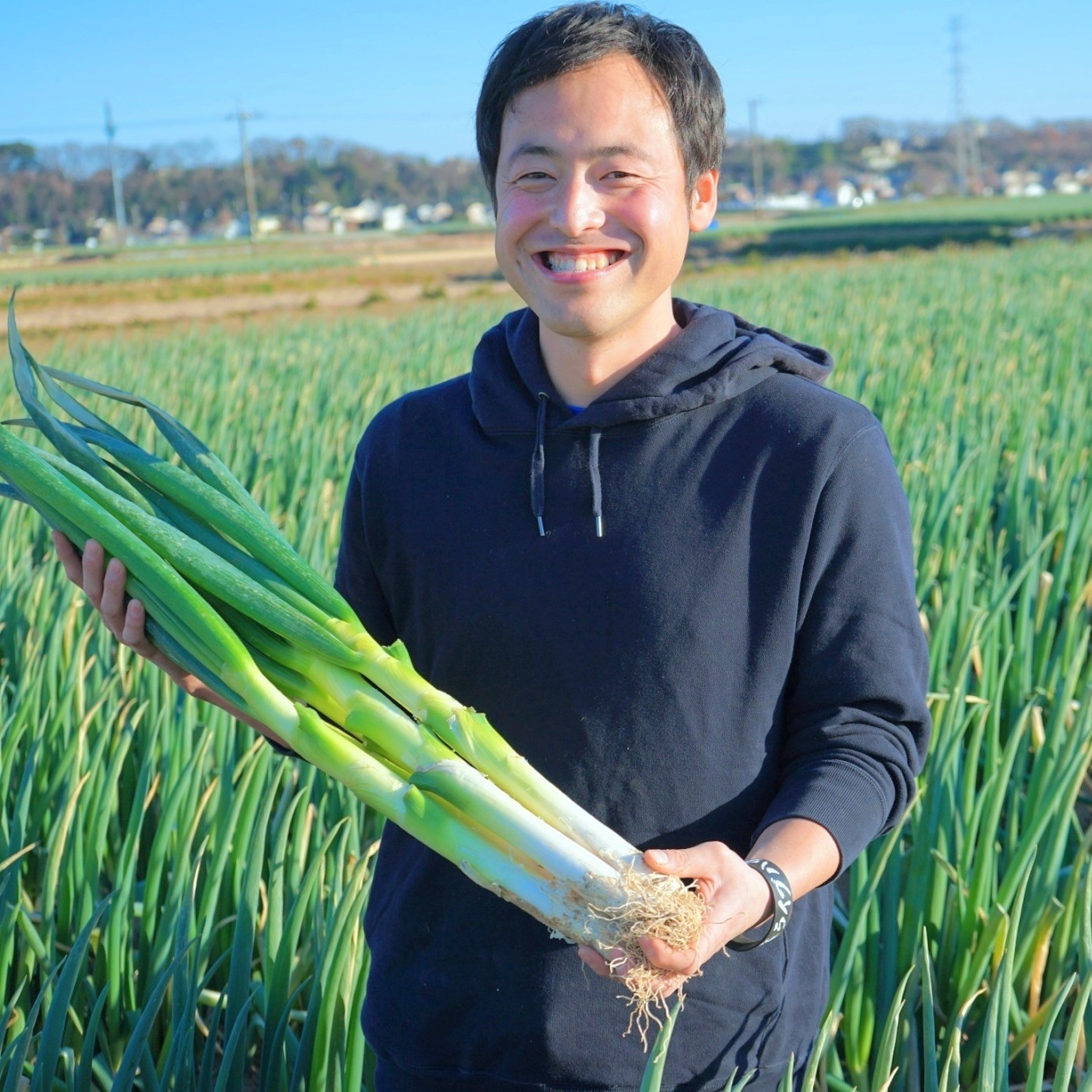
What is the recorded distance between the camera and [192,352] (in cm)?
1022

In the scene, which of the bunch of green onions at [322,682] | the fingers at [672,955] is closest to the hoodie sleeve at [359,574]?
the bunch of green onions at [322,682]

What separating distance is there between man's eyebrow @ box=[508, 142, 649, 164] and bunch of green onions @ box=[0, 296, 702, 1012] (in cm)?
48

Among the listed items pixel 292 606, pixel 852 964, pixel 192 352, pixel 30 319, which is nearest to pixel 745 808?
pixel 292 606

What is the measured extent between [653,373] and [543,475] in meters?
0.15

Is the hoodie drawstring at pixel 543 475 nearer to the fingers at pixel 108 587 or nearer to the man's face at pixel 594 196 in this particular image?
the man's face at pixel 594 196

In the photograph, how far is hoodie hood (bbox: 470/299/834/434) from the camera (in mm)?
1235

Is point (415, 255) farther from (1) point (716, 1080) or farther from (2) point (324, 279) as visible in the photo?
(1) point (716, 1080)

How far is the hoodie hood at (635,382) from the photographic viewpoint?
1234 millimetres

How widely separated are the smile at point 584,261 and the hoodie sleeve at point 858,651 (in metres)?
0.30

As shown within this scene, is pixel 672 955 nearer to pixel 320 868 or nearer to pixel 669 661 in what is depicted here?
pixel 669 661

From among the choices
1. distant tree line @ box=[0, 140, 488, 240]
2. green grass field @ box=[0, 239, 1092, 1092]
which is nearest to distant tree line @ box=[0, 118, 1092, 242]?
distant tree line @ box=[0, 140, 488, 240]

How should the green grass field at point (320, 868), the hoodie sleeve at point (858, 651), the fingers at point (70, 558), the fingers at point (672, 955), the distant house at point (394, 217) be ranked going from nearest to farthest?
the fingers at point (672, 955)
the hoodie sleeve at point (858, 651)
the fingers at point (70, 558)
the green grass field at point (320, 868)
the distant house at point (394, 217)

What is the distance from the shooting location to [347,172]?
388ft

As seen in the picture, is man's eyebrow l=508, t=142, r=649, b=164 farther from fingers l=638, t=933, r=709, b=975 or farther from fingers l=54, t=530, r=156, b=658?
fingers l=638, t=933, r=709, b=975
